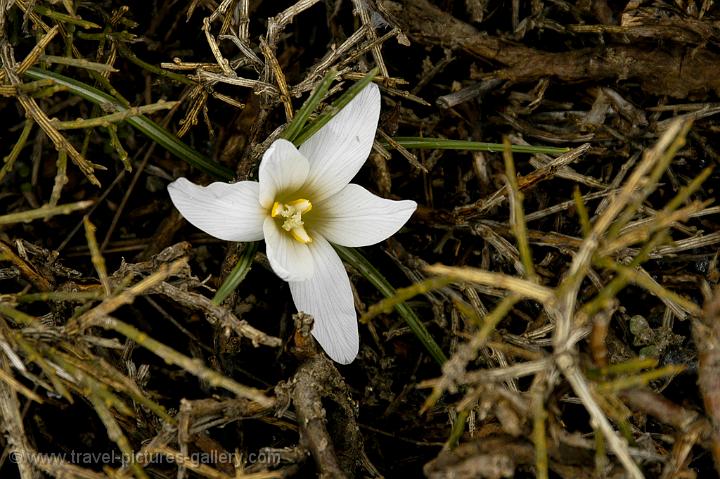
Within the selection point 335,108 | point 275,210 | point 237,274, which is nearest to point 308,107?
point 335,108

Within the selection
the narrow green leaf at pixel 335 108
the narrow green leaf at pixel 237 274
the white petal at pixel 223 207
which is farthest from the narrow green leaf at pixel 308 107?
the narrow green leaf at pixel 237 274

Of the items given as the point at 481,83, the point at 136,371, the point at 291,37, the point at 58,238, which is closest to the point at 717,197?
the point at 481,83

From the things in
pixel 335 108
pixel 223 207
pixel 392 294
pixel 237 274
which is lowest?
pixel 392 294

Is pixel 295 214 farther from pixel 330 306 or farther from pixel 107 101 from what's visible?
pixel 107 101

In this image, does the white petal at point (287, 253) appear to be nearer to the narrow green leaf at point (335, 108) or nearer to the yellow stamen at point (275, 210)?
the yellow stamen at point (275, 210)

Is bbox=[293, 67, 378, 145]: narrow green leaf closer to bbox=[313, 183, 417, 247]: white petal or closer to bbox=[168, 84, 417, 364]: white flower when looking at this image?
bbox=[168, 84, 417, 364]: white flower

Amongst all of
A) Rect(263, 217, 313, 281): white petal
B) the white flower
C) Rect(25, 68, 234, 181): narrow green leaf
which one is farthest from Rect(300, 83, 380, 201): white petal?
Rect(25, 68, 234, 181): narrow green leaf
